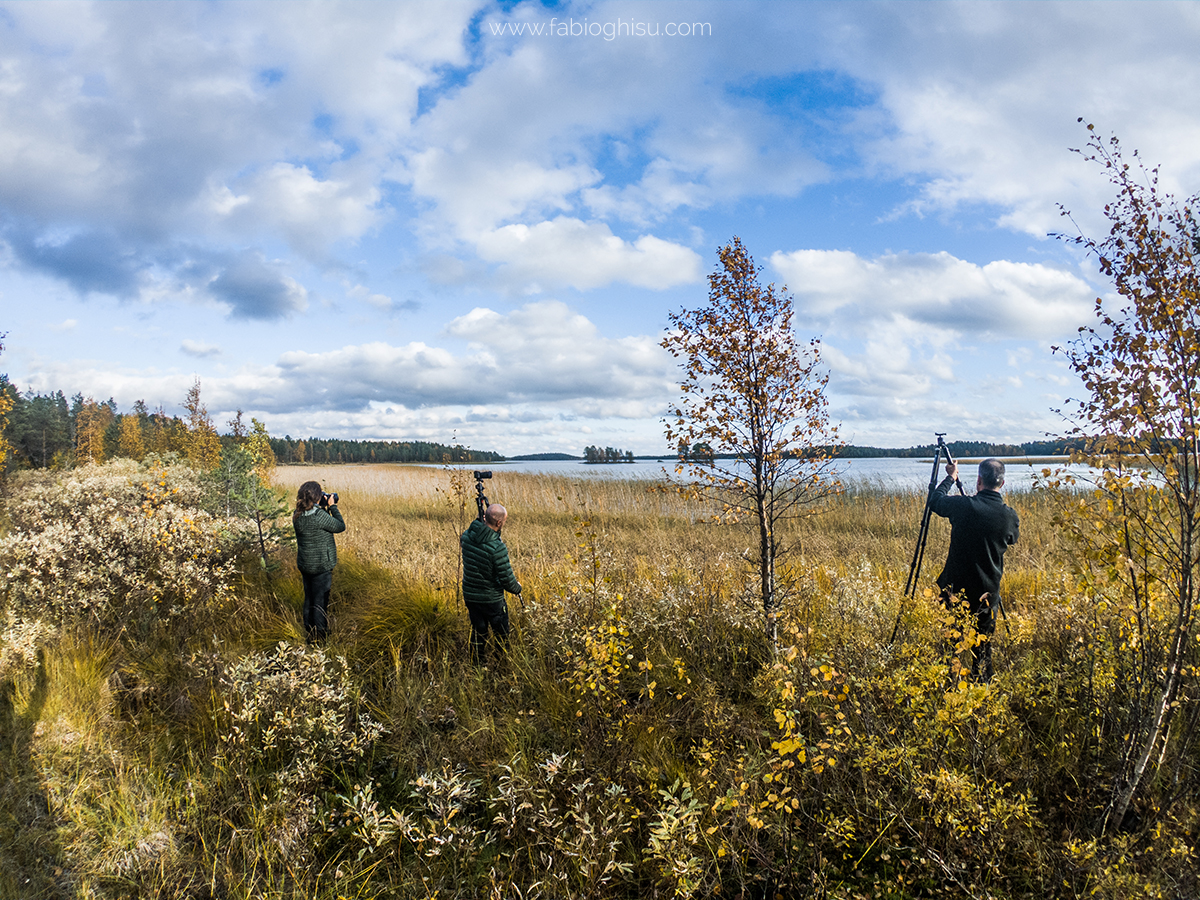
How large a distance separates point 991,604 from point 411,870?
5.30m

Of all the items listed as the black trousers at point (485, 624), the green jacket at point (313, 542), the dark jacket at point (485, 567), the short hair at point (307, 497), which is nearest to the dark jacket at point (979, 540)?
the dark jacket at point (485, 567)

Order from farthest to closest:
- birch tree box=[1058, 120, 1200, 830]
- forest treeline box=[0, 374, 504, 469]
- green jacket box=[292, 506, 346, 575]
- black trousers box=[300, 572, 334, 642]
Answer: forest treeline box=[0, 374, 504, 469], black trousers box=[300, 572, 334, 642], green jacket box=[292, 506, 346, 575], birch tree box=[1058, 120, 1200, 830]

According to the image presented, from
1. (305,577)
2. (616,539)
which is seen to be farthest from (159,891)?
(616,539)

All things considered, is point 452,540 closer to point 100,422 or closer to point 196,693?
point 196,693

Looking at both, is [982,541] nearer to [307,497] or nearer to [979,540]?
[979,540]

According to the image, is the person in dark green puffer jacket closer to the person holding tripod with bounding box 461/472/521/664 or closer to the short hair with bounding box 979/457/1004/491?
the person holding tripod with bounding box 461/472/521/664

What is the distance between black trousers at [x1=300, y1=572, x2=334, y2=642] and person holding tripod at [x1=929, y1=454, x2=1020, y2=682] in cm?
656

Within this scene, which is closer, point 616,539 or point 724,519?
point 724,519

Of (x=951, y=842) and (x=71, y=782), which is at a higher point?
(x=951, y=842)

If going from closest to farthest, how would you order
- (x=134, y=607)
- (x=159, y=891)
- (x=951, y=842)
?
(x=951, y=842) < (x=159, y=891) < (x=134, y=607)

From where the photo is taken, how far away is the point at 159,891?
3264 mm

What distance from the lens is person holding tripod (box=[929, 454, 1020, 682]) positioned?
514 centimetres

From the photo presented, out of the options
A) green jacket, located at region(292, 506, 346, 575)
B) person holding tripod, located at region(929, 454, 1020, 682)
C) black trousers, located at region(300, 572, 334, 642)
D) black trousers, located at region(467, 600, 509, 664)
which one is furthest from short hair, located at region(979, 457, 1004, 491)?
black trousers, located at region(300, 572, 334, 642)

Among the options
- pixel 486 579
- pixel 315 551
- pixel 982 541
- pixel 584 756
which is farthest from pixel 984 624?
pixel 315 551
